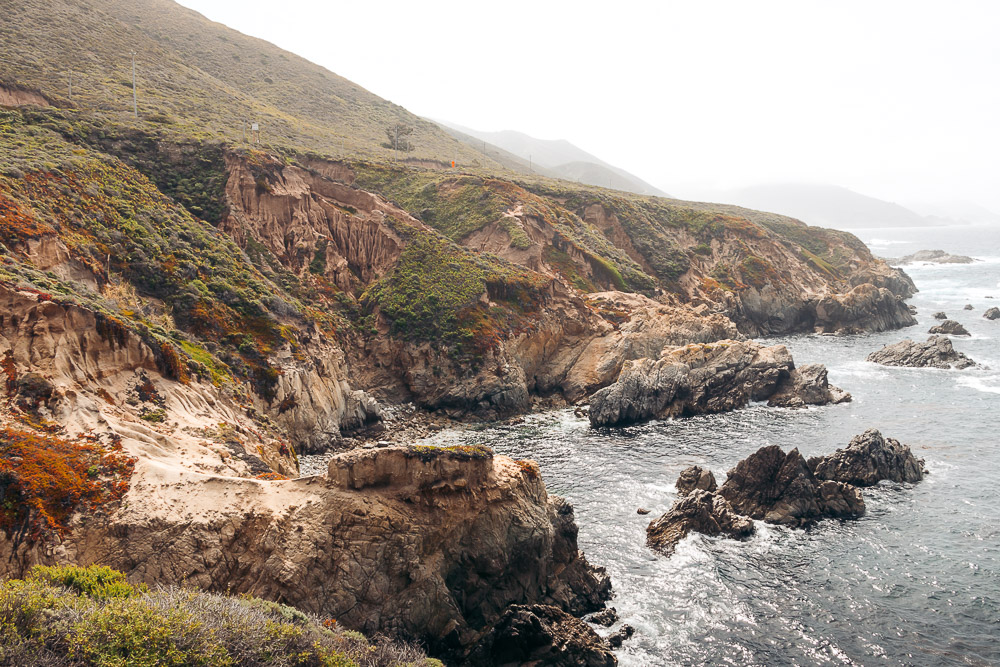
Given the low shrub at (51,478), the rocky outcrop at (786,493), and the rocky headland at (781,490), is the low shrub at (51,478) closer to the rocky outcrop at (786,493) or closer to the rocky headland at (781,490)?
the rocky headland at (781,490)

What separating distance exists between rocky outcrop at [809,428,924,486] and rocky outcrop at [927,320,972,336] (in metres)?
56.8

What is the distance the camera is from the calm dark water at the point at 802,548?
938 inches

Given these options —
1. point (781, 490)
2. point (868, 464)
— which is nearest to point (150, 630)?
point (781, 490)

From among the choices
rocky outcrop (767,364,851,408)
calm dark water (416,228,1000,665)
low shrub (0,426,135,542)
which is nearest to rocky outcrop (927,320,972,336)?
calm dark water (416,228,1000,665)

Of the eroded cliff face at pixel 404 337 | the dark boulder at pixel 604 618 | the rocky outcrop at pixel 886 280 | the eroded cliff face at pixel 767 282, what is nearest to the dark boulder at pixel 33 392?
the eroded cliff face at pixel 404 337

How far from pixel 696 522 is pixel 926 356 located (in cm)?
5043

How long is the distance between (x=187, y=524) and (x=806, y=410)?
4915cm

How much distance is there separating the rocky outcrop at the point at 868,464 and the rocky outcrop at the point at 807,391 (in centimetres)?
1515

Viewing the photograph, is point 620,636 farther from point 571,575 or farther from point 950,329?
point 950,329

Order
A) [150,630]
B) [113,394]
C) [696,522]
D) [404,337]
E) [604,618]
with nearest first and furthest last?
[150,630]
[604,618]
[113,394]
[696,522]
[404,337]

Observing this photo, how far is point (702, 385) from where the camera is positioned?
5441 cm

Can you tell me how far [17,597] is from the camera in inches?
577

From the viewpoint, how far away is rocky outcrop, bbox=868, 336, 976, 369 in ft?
214

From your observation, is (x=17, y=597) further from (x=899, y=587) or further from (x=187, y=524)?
(x=899, y=587)
